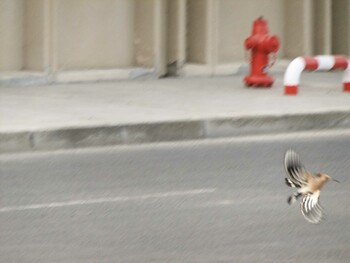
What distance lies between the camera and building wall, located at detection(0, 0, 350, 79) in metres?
15.8

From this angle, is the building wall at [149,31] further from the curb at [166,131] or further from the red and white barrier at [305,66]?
the curb at [166,131]

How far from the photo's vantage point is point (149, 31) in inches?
660

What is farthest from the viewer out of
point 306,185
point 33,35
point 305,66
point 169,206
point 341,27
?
point 341,27

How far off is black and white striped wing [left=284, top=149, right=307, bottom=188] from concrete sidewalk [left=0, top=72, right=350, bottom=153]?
755 centimetres

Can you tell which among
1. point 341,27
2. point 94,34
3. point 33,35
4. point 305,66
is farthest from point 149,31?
point 341,27

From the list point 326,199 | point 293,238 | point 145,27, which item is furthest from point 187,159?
point 145,27

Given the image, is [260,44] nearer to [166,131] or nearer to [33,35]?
[33,35]

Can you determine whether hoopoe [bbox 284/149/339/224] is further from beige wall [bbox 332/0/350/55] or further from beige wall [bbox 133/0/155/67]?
beige wall [bbox 332/0/350/55]

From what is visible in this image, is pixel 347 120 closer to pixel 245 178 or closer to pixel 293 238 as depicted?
pixel 245 178

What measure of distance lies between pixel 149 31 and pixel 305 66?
9.55ft

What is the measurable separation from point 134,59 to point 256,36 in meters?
2.39

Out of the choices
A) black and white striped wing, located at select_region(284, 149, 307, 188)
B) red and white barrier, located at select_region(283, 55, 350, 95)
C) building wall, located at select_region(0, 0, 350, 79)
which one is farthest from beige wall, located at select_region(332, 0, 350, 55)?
black and white striped wing, located at select_region(284, 149, 307, 188)

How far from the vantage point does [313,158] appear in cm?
1052

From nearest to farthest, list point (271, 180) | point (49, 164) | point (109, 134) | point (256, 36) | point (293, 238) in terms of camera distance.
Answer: point (293, 238), point (271, 180), point (49, 164), point (109, 134), point (256, 36)
